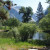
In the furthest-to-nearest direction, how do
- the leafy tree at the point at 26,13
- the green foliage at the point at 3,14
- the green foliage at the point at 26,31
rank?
1. the leafy tree at the point at 26,13
2. the green foliage at the point at 26,31
3. the green foliage at the point at 3,14

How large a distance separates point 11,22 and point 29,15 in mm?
22762

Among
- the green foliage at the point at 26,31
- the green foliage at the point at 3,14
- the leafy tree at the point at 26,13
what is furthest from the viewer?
the leafy tree at the point at 26,13

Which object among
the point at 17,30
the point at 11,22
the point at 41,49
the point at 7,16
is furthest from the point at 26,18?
the point at 7,16

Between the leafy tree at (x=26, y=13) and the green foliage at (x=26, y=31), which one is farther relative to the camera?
the leafy tree at (x=26, y=13)

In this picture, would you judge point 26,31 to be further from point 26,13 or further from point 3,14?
point 26,13

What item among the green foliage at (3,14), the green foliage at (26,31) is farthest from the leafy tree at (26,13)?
the green foliage at (3,14)

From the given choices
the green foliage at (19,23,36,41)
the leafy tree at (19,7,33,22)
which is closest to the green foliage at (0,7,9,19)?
the green foliage at (19,23,36,41)

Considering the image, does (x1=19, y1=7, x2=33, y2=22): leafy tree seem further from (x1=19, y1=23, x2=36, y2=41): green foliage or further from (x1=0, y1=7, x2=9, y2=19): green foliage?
(x1=0, y1=7, x2=9, y2=19): green foliage

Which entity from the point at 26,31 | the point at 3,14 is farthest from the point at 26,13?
the point at 3,14

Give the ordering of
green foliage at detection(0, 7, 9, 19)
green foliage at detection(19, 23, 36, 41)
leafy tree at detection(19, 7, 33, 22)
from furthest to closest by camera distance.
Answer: leafy tree at detection(19, 7, 33, 22), green foliage at detection(19, 23, 36, 41), green foliage at detection(0, 7, 9, 19)

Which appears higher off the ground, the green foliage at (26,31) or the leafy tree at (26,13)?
the leafy tree at (26,13)

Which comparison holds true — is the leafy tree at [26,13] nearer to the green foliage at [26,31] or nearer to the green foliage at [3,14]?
the green foliage at [26,31]

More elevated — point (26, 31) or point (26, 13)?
point (26, 13)

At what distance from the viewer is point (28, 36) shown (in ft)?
82.2
